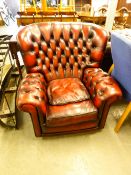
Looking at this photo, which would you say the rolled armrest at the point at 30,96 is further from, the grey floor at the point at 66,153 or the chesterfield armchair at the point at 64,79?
the grey floor at the point at 66,153

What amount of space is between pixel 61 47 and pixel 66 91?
525 millimetres

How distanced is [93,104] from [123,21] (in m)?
3.71

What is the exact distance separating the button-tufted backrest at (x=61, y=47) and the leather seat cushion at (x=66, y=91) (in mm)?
115

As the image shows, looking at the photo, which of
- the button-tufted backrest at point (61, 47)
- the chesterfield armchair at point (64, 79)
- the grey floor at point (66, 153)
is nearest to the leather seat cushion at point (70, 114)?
the chesterfield armchair at point (64, 79)

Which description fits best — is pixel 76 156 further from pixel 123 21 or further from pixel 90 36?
pixel 123 21

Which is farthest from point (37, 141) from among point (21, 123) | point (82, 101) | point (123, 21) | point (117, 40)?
point (123, 21)

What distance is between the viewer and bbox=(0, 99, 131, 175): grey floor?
1.24 meters

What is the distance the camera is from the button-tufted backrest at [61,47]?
148 centimetres

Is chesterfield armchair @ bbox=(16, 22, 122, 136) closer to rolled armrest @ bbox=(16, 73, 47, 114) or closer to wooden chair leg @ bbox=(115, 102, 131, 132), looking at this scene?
rolled armrest @ bbox=(16, 73, 47, 114)

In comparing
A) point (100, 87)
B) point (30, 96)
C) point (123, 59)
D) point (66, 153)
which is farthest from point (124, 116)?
point (30, 96)

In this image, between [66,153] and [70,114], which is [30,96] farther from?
[66,153]

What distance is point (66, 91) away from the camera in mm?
1458

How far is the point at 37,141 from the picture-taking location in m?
1.46

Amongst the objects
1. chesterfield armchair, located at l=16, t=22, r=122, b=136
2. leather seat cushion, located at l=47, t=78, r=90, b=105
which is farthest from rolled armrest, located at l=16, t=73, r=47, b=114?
leather seat cushion, located at l=47, t=78, r=90, b=105
